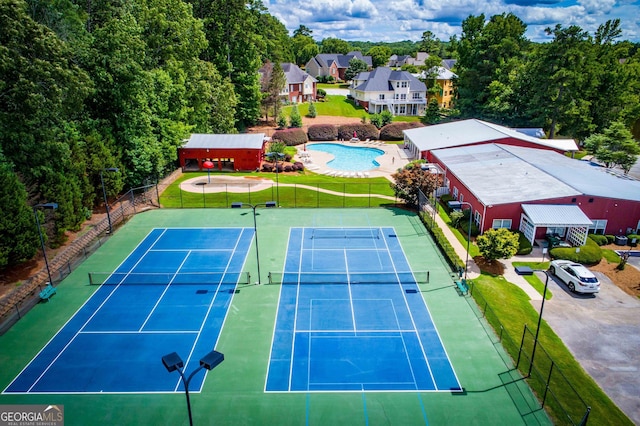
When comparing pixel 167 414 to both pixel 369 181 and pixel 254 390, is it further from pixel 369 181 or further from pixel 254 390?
pixel 369 181

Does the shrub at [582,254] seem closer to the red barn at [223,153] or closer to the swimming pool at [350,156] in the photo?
the swimming pool at [350,156]

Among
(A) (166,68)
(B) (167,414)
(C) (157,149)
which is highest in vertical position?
(A) (166,68)

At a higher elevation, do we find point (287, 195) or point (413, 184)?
point (413, 184)

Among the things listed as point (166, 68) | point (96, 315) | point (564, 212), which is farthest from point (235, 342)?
point (166, 68)

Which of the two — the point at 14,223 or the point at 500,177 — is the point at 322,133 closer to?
A: the point at 500,177

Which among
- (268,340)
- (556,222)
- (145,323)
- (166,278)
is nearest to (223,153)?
(166,278)

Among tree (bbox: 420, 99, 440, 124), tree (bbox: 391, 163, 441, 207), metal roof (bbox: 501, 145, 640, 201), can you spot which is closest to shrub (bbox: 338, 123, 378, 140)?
tree (bbox: 420, 99, 440, 124)

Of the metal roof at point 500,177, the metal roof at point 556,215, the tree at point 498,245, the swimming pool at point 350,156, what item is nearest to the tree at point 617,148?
the metal roof at point 500,177
